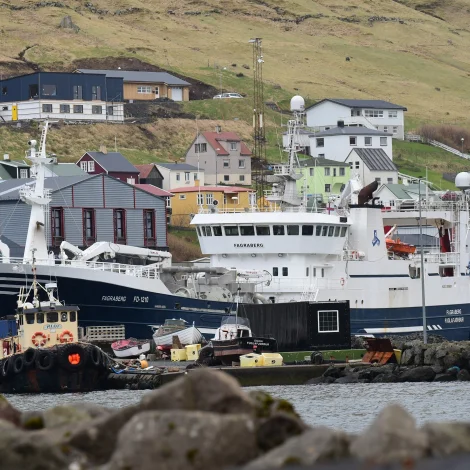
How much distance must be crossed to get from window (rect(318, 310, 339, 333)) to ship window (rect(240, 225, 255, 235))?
6.54 meters

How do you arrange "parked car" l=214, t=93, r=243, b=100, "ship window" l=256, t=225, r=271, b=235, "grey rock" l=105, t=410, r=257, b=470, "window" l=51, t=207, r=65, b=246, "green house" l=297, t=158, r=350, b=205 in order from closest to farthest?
"grey rock" l=105, t=410, r=257, b=470
"ship window" l=256, t=225, r=271, b=235
"window" l=51, t=207, r=65, b=246
"green house" l=297, t=158, r=350, b=205
"parked car" l=214, t=93, r=243, b=100

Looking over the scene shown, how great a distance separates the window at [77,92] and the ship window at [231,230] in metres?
61.2

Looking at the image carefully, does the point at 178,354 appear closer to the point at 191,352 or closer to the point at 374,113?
the point at 191,352

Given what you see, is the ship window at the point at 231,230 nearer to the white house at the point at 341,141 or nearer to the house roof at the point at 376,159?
the house roof at the point at 376,159

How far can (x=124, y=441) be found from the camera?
48.3ft

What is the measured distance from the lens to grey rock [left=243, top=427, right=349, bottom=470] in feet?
46.5

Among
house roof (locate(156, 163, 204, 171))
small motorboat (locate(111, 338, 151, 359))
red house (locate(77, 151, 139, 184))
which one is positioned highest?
house roof (locate(156, 163, 204, 171))

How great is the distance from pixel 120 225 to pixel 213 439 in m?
65.5

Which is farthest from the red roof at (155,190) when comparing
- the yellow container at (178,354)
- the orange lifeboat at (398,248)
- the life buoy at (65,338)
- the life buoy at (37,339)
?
the life buoy at (37,339)

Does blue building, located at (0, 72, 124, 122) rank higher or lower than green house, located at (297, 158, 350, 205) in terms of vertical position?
higher

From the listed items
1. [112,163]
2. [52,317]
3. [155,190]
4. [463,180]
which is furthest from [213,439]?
[112,163]

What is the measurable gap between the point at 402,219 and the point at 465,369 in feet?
54.7

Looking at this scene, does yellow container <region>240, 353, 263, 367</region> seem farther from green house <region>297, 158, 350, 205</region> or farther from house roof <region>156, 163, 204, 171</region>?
house roof <region>156, 163, 204, 171</region>

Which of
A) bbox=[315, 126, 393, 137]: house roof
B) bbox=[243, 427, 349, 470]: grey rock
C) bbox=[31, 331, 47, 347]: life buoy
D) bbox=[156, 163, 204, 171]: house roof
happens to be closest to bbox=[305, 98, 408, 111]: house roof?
bbox=[315, 126, 393, 137]: house roof
